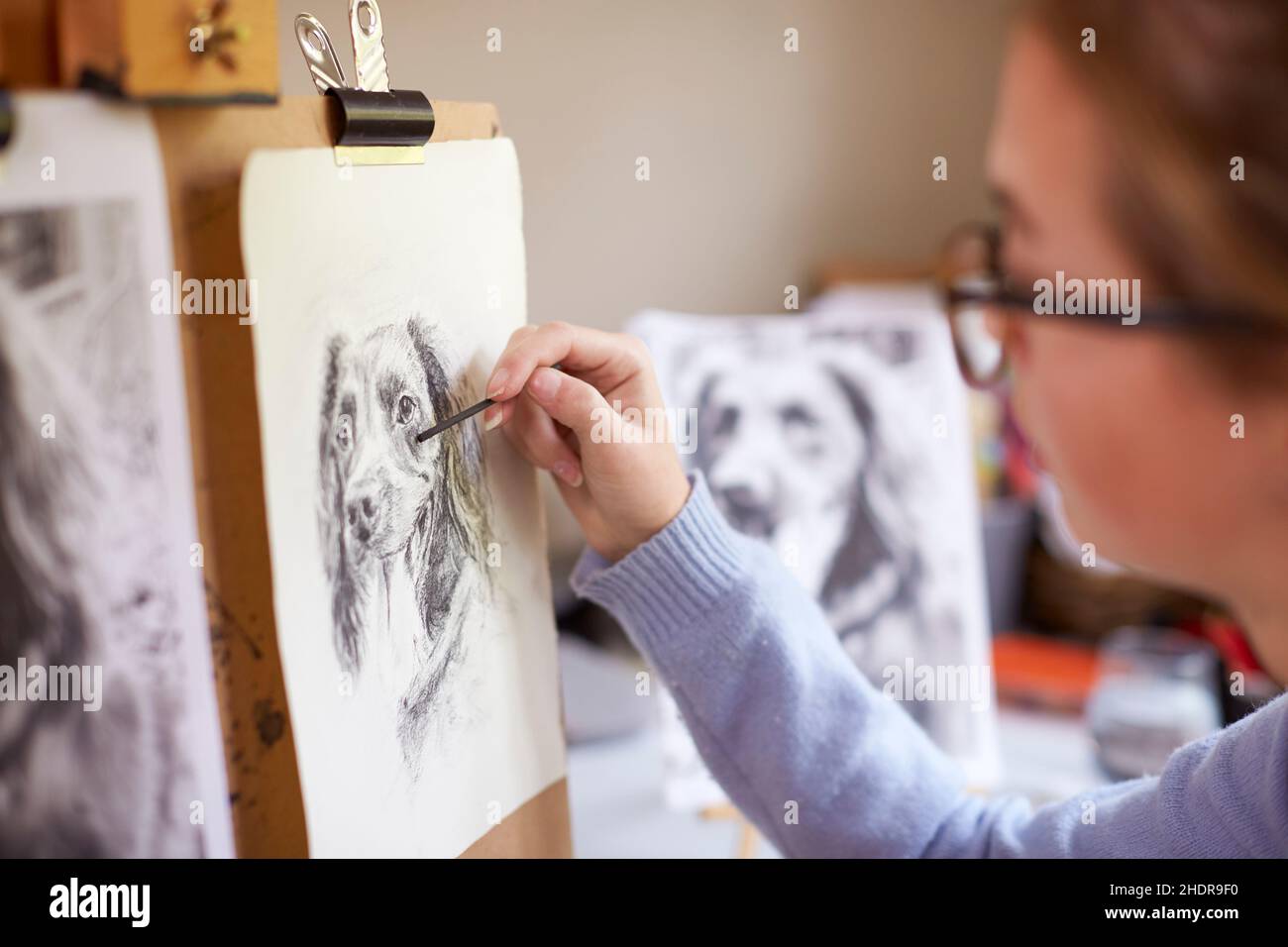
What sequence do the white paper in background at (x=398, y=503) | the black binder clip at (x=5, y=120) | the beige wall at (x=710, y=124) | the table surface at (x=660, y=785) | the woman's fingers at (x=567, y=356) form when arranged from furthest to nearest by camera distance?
the table surface at (x=660, y=785), the beige wall at (x=710, y=124), the woman's fingers at (x=567, y=356), the white paper in background at (x=398, y=503), the black binder clip at (x=5, y=120)

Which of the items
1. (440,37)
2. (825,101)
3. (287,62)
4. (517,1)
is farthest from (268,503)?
(825,101)

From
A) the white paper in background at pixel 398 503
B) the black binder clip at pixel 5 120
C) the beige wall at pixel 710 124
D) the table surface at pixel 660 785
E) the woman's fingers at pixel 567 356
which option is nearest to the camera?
the black binder clip at pixel 5 120

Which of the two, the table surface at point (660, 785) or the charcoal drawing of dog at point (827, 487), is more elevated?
the charcoal drawing of dog at point (827, 487)

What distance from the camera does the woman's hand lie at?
1.98 feet

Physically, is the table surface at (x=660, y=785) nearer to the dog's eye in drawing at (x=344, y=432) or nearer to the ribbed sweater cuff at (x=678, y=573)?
the ribbed sweater cuff at (x=678, y=573)

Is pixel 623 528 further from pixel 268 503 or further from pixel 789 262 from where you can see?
pixel 789 262

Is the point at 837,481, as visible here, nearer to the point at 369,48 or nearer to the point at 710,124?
the point at 710,124

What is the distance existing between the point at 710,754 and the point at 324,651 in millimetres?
291

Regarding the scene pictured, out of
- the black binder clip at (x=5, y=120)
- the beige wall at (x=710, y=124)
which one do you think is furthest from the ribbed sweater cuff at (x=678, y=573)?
the black binder clip at (x=5, y=120)

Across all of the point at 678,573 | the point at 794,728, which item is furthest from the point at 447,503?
the point at 794,728

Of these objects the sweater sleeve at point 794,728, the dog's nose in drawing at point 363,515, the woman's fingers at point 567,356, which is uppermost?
the woman's fingers at point 567,356

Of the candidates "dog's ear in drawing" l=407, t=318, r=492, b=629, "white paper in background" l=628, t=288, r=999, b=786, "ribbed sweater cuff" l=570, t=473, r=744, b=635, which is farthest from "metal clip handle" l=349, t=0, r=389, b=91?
"white paper in background" l=628, t=288, r=999, b=786

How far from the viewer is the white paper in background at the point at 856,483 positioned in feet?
3.84

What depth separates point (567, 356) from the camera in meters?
0.64
